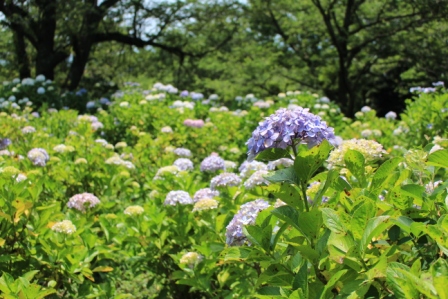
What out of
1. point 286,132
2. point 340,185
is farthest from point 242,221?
point 286,132

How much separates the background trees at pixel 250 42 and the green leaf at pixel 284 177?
33.1 feet

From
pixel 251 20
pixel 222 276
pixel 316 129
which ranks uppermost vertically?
pixel 251 20

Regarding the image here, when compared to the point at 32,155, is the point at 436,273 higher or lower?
lower

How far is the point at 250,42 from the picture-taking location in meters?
17.7

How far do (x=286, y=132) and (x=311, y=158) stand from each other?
10 centimetres

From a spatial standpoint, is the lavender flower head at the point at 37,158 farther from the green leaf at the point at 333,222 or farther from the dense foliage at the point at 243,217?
the green leaf at the point at 333,222

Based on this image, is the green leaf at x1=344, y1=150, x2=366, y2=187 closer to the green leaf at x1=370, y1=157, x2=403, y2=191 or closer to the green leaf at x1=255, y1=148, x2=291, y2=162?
the green leaf at x1=370, y1=157, x2=403, y2=191

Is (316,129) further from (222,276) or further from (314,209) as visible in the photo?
(222,276)

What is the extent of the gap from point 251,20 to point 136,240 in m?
14.3

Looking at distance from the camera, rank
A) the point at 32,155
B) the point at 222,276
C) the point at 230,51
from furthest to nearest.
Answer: the point at 230,51 < the point at 32,155 < the point at 222,276

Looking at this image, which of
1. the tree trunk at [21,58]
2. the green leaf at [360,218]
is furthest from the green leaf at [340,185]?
the tree trunk at [21,58]

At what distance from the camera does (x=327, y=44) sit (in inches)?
625

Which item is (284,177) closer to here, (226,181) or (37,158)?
(226,181)

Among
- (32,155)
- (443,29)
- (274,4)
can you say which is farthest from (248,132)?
(274,4)
